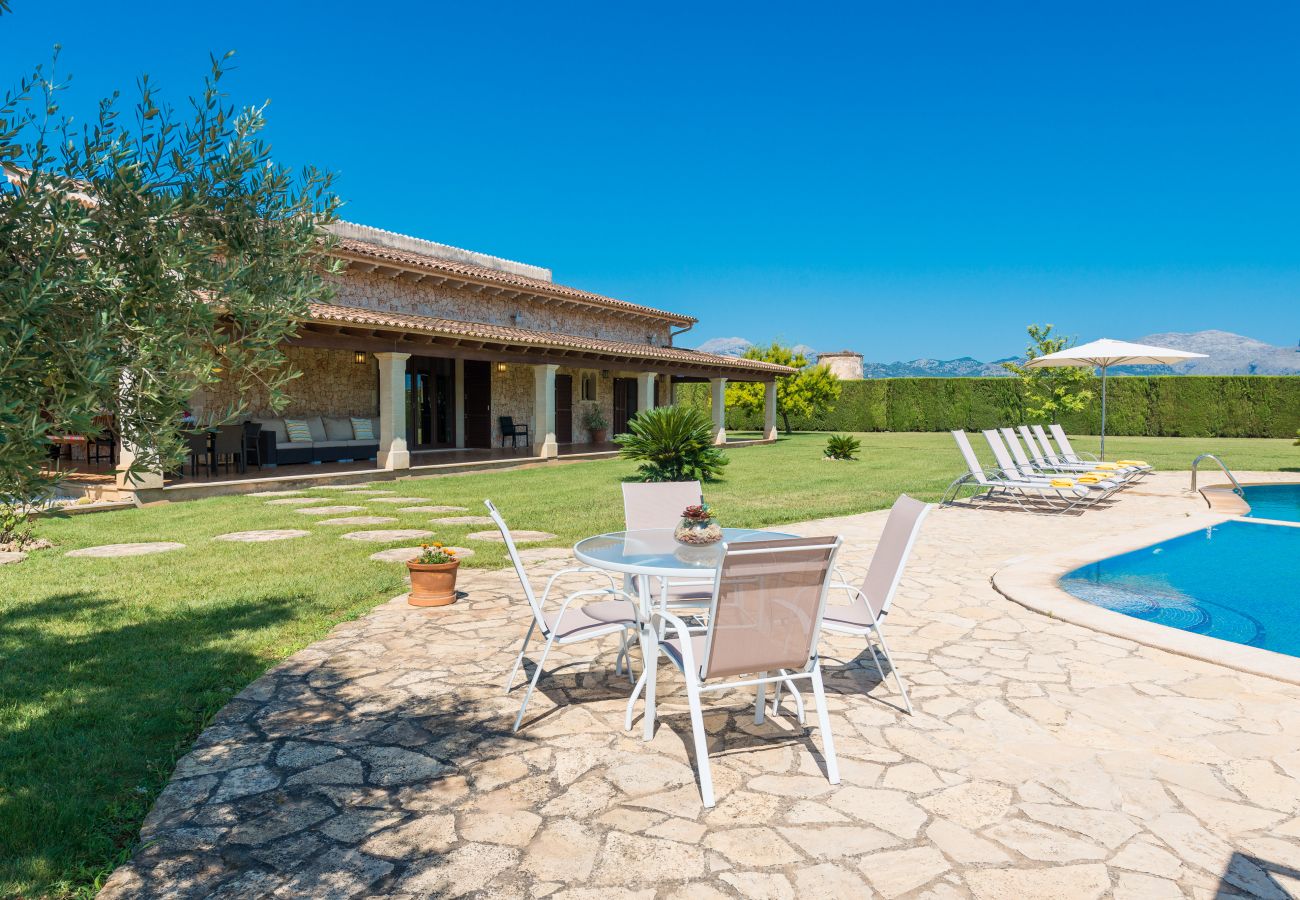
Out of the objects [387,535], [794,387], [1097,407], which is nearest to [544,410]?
[387,535]

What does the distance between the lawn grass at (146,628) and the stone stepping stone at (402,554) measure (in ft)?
0.50

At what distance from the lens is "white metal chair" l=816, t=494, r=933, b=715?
382cm

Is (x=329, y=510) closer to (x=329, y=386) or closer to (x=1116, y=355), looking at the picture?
(x=329, y=386)

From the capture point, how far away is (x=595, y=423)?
24.8m

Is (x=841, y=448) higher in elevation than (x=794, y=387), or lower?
lower

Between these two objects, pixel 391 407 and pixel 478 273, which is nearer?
pixel 391 407

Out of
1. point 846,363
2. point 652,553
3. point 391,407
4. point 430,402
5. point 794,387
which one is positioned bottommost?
point 652,553

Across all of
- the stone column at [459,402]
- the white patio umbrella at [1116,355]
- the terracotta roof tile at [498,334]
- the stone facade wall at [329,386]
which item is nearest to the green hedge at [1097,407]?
the terracotta roof tile at [498,334]

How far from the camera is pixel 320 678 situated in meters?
4.26

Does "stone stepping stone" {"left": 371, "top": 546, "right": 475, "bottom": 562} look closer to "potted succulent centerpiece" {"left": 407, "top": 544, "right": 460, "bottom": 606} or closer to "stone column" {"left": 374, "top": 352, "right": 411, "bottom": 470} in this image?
"potted succulent centerpiece" {"left": 407, "top": 544, "right": 460, "bottom": 606}

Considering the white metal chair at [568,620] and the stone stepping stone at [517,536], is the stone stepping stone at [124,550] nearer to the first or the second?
the stone stepping stone at [517,536]

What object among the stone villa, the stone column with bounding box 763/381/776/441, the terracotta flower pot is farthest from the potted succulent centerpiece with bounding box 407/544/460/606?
the stone column with bounding box 763/381/776/441

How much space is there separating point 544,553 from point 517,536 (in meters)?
1.10

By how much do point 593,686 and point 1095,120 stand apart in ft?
149
